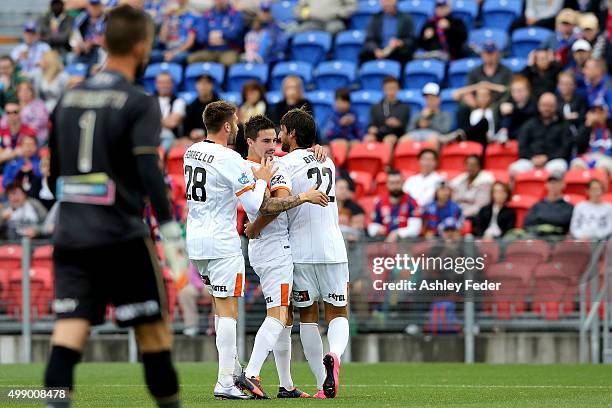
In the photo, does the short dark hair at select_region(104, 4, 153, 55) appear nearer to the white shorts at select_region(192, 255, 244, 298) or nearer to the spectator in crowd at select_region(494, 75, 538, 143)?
the white shorts at select_region(192, 255, 244, 298)

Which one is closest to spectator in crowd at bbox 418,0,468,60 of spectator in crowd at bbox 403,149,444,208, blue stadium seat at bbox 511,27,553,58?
blue stadium seat at bbox 511,27,553,58

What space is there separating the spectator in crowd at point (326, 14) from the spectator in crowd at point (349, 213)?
5.56 metres

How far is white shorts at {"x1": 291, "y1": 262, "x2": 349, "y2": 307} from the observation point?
10570 millimetres

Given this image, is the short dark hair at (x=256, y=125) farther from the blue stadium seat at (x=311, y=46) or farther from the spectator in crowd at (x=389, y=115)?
the blue stadium seat at (x=311, y=46)

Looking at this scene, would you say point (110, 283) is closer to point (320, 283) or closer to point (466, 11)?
point (320, 283)

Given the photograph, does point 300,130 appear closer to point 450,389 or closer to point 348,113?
point 450,389

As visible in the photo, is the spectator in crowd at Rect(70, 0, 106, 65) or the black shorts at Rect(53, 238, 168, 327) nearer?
the black shorts at Rect(53, 238, 168, 327)

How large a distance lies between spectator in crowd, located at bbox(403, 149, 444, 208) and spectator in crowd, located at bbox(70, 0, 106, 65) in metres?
7.64

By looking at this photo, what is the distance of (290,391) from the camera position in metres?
10.5

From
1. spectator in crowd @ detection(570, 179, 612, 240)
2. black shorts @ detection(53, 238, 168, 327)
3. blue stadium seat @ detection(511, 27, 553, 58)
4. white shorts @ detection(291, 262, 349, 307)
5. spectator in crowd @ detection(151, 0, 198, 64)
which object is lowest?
white shorts @ detection(291, 262, 349, 307)

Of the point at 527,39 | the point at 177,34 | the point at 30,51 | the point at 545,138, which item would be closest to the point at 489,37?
the point at 527,39

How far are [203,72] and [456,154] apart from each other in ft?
17.9

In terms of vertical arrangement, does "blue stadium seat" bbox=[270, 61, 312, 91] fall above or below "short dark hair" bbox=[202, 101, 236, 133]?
above

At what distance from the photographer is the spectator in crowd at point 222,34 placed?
2250 cm
